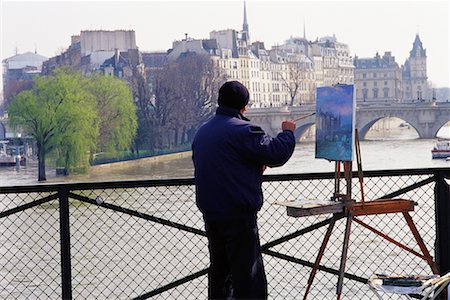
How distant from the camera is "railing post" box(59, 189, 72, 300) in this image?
13.8 feet

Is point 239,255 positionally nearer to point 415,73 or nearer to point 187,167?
point 187,167

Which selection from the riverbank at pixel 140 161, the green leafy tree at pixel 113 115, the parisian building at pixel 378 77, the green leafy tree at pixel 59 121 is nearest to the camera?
the green leafy tree at pixel 59 121

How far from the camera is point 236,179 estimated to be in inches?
129

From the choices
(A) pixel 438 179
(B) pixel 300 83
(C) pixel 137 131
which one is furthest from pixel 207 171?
(B) pixel 300 83

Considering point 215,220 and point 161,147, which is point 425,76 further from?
point 215,220

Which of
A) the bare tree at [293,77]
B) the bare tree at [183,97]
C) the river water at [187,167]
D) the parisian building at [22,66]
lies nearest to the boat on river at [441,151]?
the river water at [187,167]

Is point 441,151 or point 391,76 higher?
point 391,76

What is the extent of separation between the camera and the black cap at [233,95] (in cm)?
336

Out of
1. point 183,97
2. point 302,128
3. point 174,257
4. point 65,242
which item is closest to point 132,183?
point 65,242

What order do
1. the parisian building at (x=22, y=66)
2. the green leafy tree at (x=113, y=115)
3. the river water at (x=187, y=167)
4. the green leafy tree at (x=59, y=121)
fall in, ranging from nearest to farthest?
the river water at (x=187, y=167)
the green leafy tree at (x=59, y=121)
the green leafy tree at (x=113, y=115)
the parisian building at (x=22, y=66)

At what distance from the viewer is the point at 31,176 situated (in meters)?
32.0

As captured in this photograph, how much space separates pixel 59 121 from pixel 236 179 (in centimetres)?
2852

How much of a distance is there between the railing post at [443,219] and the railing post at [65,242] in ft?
4.82

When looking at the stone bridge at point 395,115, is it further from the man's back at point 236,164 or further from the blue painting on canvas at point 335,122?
the man's back at point 236,164
